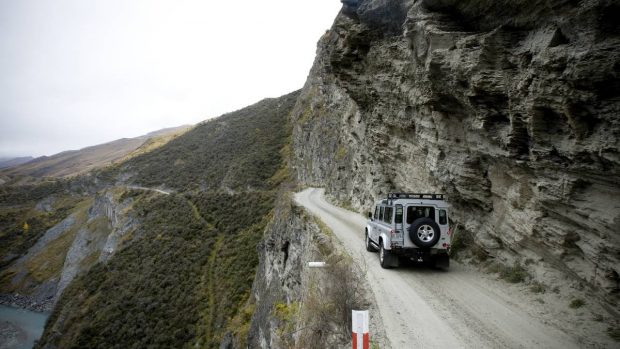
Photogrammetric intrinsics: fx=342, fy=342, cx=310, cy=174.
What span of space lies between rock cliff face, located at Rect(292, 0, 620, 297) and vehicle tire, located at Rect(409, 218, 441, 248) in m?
2.16

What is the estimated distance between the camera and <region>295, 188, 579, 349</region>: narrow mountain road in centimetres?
700

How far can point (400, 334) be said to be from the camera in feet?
24.6

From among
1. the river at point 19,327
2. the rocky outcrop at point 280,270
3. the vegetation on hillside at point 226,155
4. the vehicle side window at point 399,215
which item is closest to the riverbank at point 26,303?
the river at point 19,327

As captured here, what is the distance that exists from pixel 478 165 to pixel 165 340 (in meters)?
33.4

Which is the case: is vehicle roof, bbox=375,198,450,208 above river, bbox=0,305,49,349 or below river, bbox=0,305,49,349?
above

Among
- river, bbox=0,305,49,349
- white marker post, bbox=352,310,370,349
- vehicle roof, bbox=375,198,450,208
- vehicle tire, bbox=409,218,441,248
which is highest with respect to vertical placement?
vehicle roof, bbox=375,198,450,208

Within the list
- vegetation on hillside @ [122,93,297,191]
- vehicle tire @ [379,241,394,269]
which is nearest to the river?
vegetation on hillside @ [122,93,297,191]

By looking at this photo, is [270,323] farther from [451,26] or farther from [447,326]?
[451,26]

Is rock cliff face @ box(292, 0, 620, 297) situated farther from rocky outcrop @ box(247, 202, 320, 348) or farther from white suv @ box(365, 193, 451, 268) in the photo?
rocky outcrop @ box(247, 202, 320, 348)

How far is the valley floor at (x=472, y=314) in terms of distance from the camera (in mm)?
6938

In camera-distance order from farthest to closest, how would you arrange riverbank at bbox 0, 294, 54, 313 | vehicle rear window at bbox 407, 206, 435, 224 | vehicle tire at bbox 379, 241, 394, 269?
riverbank at bbox 0, 294, 54, 313
vehicle tire at bbox 379, 241, 394, 269
vehicle rear window at bbox 407, 206, 435, 224

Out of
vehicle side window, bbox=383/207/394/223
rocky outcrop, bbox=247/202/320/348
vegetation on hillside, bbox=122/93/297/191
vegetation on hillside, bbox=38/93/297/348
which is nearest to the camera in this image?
vehicle side window, bbox=383/207/394/223

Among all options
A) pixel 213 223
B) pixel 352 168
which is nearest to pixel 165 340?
pixel 213 223

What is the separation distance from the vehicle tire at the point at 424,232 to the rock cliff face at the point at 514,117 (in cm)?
216
